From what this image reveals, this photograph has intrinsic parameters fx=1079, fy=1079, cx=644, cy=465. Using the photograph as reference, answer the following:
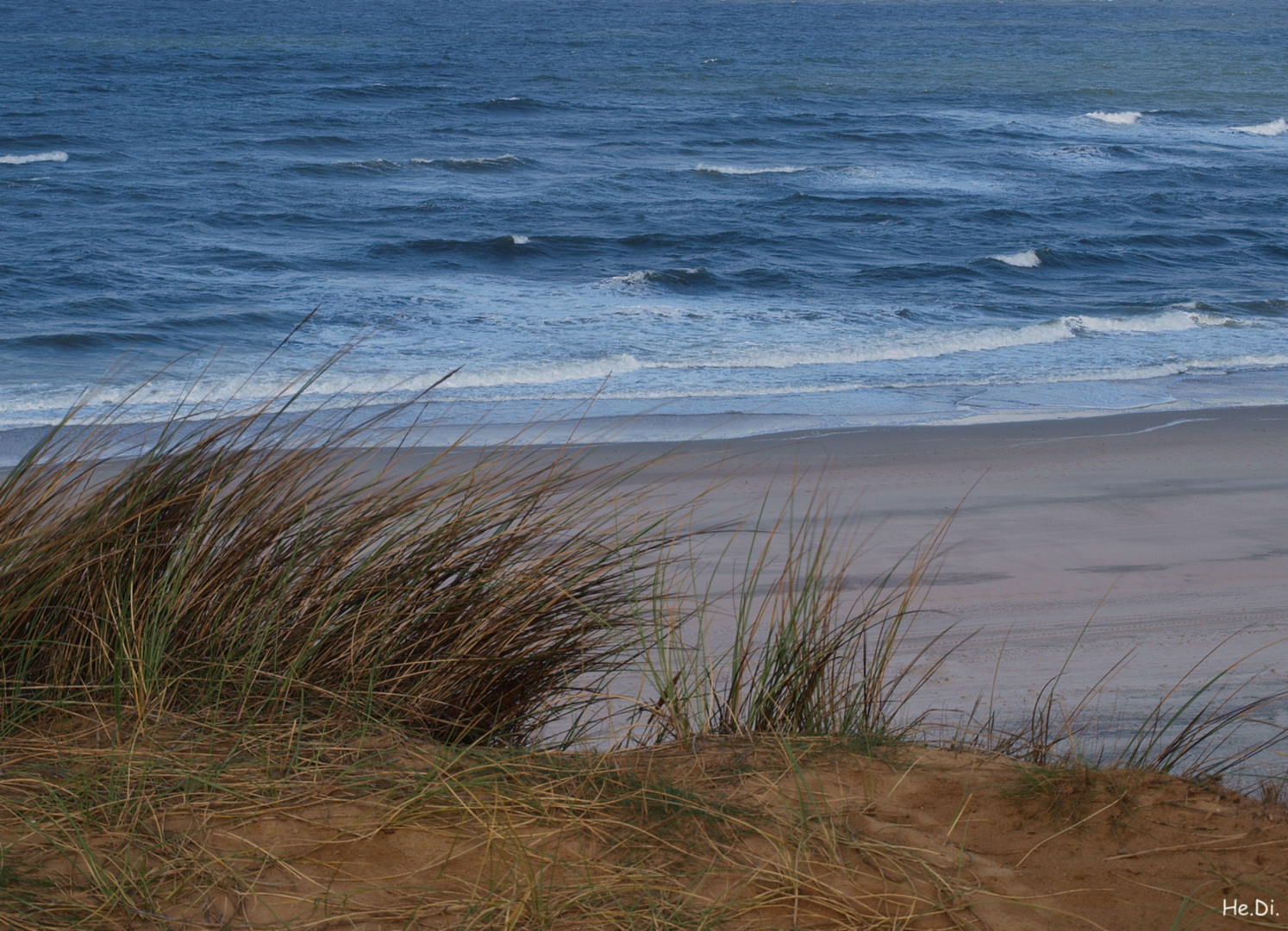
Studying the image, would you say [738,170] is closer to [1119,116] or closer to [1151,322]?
[1151,322]

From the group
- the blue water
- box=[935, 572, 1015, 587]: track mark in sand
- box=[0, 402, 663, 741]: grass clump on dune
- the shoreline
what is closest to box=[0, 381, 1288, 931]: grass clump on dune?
box=[0, 402, 663, 741]: grass clump on dune

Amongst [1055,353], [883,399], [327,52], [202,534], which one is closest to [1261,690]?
[202,534]

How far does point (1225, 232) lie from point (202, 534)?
71.7ft

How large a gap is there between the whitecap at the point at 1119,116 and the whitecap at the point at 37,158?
29961 millimetres

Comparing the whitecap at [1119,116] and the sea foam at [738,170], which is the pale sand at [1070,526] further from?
the whitecap at [1119,116]

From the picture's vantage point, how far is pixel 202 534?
2732mm

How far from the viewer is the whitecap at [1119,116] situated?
3471 centimetres

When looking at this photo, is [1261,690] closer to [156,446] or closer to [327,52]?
[156,446]

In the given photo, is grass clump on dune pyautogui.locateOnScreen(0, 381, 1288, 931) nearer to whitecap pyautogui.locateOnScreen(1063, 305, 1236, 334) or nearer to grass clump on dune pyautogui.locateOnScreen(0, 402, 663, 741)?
grass clump on dune pyautogui.locateOnScreen(0, 402, 663, 741)

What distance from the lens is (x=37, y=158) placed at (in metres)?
23.1

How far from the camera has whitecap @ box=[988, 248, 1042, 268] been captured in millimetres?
17844

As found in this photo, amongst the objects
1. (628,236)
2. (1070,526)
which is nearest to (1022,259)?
(628,236)

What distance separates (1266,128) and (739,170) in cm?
2068

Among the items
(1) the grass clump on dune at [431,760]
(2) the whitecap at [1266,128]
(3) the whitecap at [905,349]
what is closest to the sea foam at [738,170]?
(3) the whitecap at [905,349]
